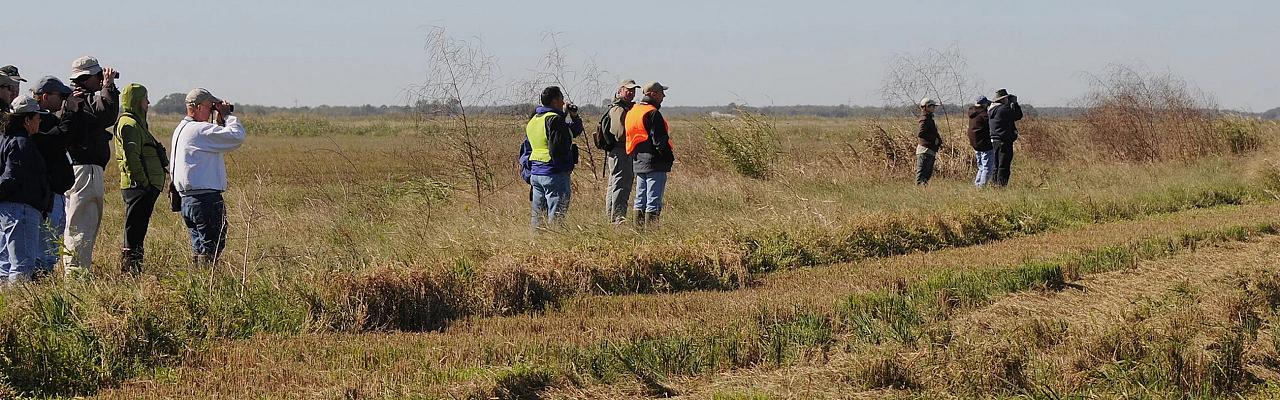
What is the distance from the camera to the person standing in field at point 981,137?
16.3 meters

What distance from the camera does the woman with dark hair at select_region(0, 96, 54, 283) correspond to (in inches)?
308

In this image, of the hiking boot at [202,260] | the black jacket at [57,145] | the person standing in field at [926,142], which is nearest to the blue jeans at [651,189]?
the hiking boot at [202,260]

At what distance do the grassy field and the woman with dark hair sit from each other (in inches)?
21.7

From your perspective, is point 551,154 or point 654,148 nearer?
point 551,154

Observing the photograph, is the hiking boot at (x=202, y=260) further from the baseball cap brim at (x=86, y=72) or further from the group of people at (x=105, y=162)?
the baseball cap brim at (x=86, y=72)

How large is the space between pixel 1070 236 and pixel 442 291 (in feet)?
22.3

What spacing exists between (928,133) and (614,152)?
6.47 meters

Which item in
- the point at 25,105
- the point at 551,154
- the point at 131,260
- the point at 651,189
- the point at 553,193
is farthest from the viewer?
the point at 651,189

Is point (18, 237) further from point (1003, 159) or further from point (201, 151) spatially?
point (1003, 159)

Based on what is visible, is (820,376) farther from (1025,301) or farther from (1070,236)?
(1070,236)

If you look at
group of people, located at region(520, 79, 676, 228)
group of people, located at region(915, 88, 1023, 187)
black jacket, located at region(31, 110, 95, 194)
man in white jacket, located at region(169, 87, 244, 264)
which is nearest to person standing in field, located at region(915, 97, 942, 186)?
group of people, located at region(915, 88, 1023, 187)

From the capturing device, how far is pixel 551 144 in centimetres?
1052

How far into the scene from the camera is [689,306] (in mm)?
7953

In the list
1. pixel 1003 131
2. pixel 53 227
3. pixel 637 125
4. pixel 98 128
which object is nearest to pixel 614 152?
pixel 637 125
